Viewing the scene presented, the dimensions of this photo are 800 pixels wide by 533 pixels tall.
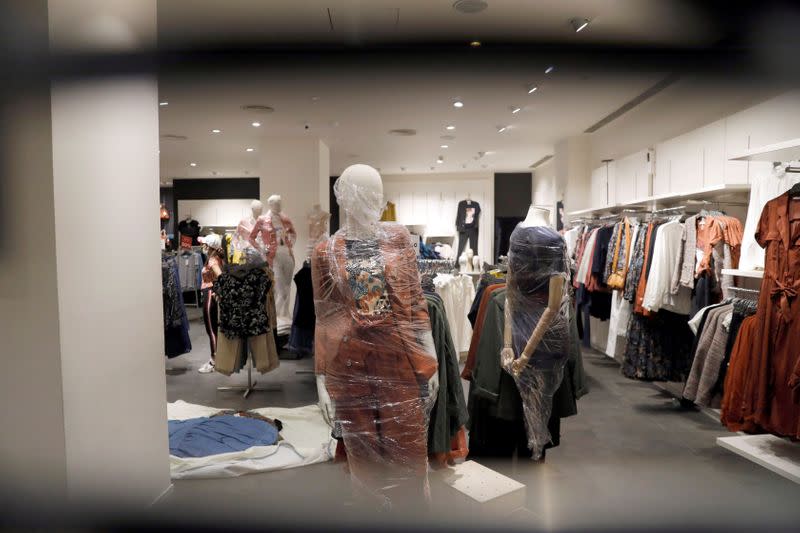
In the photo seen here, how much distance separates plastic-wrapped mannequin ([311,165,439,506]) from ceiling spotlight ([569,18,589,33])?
84 cm

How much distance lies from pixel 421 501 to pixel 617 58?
321 mm

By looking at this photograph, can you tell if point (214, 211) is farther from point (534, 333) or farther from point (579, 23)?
point (579, 23)

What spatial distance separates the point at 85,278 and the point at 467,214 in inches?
370

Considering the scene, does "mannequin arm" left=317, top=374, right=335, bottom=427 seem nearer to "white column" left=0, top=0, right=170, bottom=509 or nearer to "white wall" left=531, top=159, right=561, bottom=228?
"white column" left=0, top=0, right=170, bottom=509

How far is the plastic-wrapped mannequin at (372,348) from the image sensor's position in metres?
1.04

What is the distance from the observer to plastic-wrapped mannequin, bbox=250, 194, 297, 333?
4656 mm

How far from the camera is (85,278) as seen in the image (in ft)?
3.33

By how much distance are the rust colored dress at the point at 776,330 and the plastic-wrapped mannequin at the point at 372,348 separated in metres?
1.06

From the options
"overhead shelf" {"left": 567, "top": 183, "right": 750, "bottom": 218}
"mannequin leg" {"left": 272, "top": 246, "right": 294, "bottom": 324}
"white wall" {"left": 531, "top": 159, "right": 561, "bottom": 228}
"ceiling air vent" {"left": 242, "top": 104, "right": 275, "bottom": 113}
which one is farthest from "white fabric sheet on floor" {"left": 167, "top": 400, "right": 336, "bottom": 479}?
"white wall" {"left": 531, "top": 159, "right": 561, "bottom": 228}

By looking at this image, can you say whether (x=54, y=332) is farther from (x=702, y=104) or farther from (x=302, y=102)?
(x=702, y=104)

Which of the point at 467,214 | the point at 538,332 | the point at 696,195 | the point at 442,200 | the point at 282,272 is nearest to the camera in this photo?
the point at 538,332

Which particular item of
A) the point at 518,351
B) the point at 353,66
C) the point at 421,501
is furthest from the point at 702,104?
the point at 518,351

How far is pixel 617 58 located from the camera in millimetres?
252

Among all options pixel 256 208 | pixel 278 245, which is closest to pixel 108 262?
pixel 278 245
